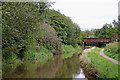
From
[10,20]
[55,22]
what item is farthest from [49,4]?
[55,22]

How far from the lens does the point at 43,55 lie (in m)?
18.5

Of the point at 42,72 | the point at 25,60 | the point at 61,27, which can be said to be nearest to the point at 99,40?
the point at 61,27

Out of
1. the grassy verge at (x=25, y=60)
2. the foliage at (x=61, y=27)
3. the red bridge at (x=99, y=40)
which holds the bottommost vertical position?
the grassy verge at (x=25, y=60)

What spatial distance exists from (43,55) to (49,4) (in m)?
9.45

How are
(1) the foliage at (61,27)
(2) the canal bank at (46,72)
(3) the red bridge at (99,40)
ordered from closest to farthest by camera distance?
(2) the canal bank at (46,72) < (1) the foliage at (61,27) < (3) the red bridge at (99,40)

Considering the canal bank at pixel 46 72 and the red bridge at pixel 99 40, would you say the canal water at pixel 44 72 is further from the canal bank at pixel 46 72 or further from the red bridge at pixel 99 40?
the red bridge at pixel 99 40

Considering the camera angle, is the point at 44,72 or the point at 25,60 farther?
the point at 25,60

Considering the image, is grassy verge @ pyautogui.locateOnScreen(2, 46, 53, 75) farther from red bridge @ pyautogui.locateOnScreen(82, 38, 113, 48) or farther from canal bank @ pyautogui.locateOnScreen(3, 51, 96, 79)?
red bridge @ pyautogui.locateOnScreen(82, 38, 113, 48)

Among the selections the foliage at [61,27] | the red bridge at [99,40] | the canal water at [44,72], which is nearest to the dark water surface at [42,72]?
the canal water at [44,72]

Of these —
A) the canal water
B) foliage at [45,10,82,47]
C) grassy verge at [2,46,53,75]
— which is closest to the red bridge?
foliage at [45,10,82,47]

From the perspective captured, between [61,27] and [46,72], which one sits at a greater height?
[61,27]

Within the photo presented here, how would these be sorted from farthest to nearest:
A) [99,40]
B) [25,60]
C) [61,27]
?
1. [99,40]
2. [61,27]
3. [25,60]

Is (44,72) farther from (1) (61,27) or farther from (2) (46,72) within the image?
(1) (61,27)

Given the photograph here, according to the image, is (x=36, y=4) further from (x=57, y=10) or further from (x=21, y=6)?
(x=57, y=10)
